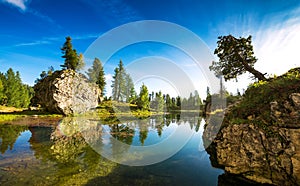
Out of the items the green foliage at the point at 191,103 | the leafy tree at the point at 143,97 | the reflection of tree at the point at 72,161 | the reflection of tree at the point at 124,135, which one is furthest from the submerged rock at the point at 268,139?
the green foliage at the point at 191,103

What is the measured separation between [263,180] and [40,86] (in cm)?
5015

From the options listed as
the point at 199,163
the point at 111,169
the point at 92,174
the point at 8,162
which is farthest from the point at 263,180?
the point at 8,162

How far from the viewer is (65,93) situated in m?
38.7

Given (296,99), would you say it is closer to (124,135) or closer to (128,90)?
(124,135)

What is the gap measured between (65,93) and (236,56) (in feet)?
122

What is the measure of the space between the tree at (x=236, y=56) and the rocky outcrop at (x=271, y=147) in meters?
13.3

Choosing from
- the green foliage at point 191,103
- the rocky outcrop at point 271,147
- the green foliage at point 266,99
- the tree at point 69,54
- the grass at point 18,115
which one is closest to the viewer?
the rocky outcrop at point 271,147

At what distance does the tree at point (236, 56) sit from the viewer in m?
20.2

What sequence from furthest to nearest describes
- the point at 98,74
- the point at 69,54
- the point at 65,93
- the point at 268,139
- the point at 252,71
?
1. the point at 98,74
2. the point at 69,54
3. the point at 65,93
4. the point at 252,71
5. the point at 268,139

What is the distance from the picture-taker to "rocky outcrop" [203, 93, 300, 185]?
7172 mm

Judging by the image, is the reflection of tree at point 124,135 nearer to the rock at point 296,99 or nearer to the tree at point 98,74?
the rock at point 296,99

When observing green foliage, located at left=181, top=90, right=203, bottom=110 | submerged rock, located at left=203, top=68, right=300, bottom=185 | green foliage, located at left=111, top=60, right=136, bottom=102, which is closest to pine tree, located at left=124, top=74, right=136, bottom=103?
green foliage, located at left=111, top=60, right=136, bottom=102

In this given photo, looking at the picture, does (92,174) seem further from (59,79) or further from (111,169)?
→ (59,79)

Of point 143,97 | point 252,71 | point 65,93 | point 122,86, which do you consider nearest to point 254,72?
point 252,71
